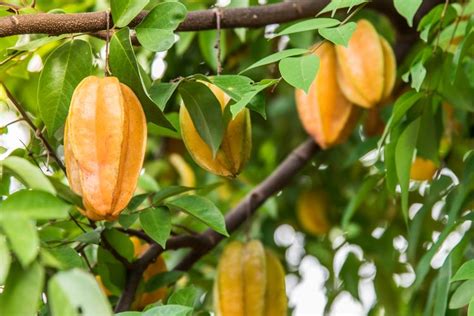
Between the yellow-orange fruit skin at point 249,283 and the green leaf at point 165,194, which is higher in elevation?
the green leaf at point 165,194

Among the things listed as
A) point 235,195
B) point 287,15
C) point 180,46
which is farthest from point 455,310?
point 235,195

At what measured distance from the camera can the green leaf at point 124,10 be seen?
1.06 metres

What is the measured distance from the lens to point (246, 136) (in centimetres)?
114

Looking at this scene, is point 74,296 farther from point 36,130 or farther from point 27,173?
point 36,130

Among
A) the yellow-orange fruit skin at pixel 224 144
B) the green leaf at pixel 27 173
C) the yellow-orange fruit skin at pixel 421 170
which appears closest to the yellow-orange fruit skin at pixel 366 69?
the yellow-orange fruit skin at pixel 421 170

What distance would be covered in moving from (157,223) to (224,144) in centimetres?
13

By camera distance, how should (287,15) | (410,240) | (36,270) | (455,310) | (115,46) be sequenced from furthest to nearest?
1. (410,240)
2. (287,15)
3. (455,310)
4. (115,46)
5. (36,270)

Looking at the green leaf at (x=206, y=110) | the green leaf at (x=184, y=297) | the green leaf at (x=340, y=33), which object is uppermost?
the green leaf at (x=340, y=33)

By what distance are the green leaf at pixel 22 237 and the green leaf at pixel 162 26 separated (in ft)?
1.14

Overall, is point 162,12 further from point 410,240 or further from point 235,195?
point 235,195

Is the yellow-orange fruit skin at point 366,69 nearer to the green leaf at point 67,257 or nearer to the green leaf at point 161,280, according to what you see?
the green leaf at point 161,280

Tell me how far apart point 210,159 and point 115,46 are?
0.18 meters

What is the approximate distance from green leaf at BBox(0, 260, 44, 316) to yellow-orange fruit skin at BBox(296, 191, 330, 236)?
4.77 feet

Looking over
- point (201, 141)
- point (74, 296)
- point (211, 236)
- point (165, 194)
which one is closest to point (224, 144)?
point (201, 141)
